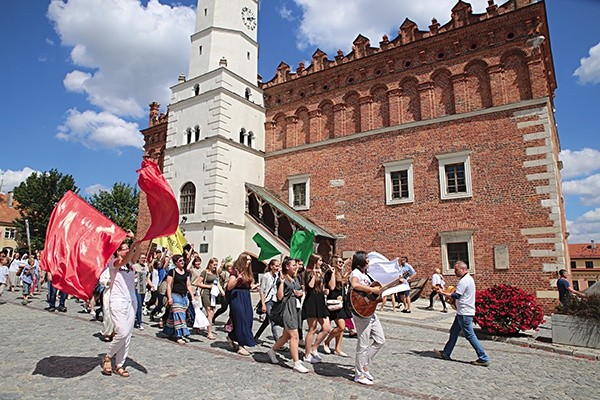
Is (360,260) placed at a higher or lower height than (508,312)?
higher

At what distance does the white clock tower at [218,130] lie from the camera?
20.3m

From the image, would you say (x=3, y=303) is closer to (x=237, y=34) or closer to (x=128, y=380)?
(x=128, y=380)

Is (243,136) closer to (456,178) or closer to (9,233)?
(456,178)

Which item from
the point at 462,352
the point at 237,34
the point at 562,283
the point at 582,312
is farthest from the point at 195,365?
the point at 237,34

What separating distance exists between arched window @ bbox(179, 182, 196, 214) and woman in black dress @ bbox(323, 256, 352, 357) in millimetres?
14923

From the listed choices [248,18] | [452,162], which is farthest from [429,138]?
[248,18]

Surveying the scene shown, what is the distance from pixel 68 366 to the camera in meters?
5.70

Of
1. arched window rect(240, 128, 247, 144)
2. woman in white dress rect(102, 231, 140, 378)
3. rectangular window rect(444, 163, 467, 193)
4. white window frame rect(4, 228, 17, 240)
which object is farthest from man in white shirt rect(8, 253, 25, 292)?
white window frame rect(4, 228, 17, 240)

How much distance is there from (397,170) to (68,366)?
15450 mm

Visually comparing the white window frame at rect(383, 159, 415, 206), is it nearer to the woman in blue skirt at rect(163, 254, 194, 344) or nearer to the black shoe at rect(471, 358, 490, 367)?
the black shoe at rect(471, 358, 490, 367)

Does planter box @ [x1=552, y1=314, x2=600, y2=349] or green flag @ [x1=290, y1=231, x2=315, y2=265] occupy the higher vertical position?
green flag @ [x1=290, y1=231, x2=315, y2=265]

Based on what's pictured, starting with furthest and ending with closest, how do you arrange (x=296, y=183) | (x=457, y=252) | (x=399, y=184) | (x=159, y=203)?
1. (x=296, y=183)
2. (x=399, y=184)
3. (x=457, y=252)
4. (x=159, y=203)

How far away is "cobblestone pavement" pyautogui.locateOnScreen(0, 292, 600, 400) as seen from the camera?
4.86 metres

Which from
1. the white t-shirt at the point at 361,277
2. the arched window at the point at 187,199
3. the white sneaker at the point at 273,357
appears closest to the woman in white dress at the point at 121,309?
the white sneaker at the point at 273,357
